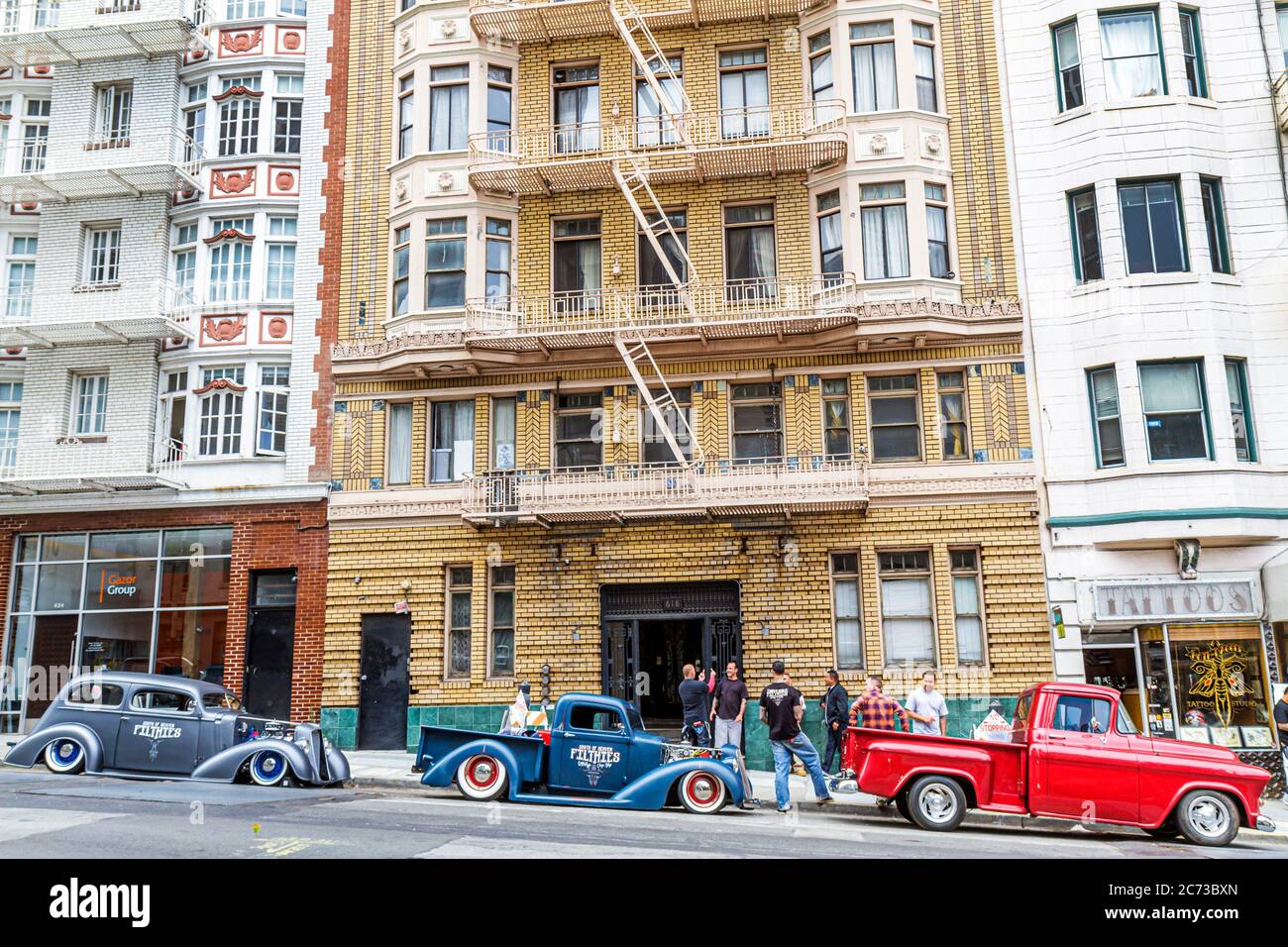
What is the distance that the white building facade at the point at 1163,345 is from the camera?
18.1m

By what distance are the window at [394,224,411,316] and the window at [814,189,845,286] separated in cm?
882

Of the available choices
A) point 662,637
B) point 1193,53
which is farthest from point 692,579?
point 1193,53

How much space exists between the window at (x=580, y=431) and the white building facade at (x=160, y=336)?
214 inches

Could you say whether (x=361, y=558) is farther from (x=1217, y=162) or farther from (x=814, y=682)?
(x=1217, y=162)

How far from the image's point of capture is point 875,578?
19.6m

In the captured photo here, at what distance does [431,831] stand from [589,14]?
17.7m

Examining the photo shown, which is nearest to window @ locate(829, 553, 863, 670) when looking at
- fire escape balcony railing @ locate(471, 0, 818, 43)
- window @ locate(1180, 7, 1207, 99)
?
window @ locate(1180, 7, 1207, 99)

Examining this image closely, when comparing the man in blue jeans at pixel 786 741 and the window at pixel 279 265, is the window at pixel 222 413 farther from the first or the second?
the man in blue jeans at pixel 786 741

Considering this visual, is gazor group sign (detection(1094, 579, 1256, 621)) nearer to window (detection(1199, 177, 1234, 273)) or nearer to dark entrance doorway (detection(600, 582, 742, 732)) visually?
window (detection(1199, 177, 1234, 273))

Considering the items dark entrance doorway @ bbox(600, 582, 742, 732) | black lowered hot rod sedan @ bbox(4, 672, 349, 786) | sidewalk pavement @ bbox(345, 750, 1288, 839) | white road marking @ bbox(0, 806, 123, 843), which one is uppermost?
dark entrance doorway @ bbox(600, 582, 742, 732)

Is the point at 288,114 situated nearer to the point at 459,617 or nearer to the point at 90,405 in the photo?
the point at 90,405

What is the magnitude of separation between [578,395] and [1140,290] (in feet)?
36.5

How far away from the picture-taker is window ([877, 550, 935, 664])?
19.4 metres

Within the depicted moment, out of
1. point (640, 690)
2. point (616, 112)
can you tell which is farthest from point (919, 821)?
point (616, 112)
